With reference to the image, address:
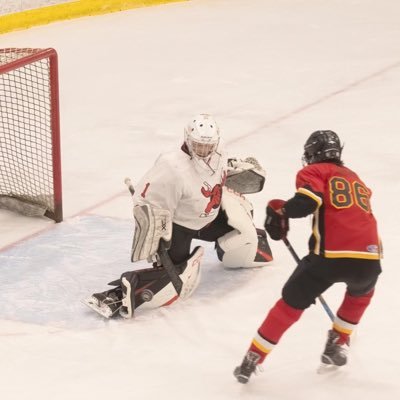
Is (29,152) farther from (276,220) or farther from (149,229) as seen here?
(276,220)

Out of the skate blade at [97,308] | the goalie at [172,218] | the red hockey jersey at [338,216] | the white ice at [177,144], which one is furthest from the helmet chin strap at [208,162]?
the red hockey jersey at [338,216]

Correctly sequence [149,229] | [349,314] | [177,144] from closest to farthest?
[349,314]
[149,229]
[177,144]

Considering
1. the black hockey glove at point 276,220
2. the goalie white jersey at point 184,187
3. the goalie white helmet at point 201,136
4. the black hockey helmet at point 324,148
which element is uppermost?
the black hockey helmet at point 324,148

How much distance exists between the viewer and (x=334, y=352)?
124 inches

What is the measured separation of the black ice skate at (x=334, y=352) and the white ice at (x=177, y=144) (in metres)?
0.05

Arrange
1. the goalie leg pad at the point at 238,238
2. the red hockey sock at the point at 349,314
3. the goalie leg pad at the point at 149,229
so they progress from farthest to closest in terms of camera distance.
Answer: the goalie leg pad at the point at 238,238 → the goalie leg pad at the point at 149,229 → the red hockey sock at the point at 349,314

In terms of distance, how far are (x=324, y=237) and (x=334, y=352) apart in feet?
1.24

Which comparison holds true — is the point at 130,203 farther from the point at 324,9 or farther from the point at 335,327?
the point at 324,9

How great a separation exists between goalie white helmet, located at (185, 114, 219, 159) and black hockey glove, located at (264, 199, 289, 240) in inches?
21.8

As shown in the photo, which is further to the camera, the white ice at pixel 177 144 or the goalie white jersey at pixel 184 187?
the goalie white jersey at pixel 184 187

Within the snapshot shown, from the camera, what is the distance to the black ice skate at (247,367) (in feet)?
10.00

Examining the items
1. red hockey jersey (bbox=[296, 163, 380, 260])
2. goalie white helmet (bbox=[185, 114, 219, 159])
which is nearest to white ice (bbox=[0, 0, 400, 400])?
red hockey jersey (bbox=[296, 163, 380, 260])

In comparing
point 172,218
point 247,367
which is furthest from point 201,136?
point 247,367

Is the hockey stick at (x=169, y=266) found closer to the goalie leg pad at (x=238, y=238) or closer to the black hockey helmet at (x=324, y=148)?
the goalie leg pad at (x=238, y=238)
